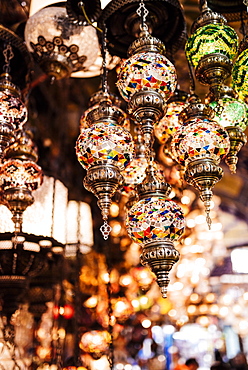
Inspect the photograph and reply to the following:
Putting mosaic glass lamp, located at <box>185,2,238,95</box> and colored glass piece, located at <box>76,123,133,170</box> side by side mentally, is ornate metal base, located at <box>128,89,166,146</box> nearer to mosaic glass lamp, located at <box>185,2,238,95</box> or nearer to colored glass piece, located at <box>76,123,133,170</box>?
colored glass piece, located at <box>76,123,133,170</box>

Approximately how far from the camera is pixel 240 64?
1.16 m

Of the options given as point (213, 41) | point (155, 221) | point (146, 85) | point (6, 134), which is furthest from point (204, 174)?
point (6, 134)

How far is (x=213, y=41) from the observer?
3.76 feet

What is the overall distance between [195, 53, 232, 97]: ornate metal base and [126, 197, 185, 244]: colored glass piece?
1.29ft

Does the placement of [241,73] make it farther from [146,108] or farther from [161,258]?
[161,258]

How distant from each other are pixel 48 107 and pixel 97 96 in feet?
7.33

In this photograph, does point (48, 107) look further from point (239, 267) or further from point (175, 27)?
point (239, 267)

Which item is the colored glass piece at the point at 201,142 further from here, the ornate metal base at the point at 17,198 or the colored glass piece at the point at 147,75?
the ornate metal base at the point at 17,198

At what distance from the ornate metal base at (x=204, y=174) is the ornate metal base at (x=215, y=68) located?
0.82 ft

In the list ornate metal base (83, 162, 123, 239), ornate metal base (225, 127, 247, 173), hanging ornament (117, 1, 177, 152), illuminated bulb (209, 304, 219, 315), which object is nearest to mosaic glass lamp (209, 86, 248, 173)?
ornate metal base (225, 127, 247, 173)

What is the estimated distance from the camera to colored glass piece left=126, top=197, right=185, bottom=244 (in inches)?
41.6

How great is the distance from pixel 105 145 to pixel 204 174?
0.29 meters

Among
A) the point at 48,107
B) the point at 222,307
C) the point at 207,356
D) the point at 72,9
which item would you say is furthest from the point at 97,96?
the point at 207,356

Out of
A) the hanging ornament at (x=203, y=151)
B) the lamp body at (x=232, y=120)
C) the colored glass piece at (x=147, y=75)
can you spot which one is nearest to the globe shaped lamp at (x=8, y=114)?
the colored glass piece at (x=147, y=75)
